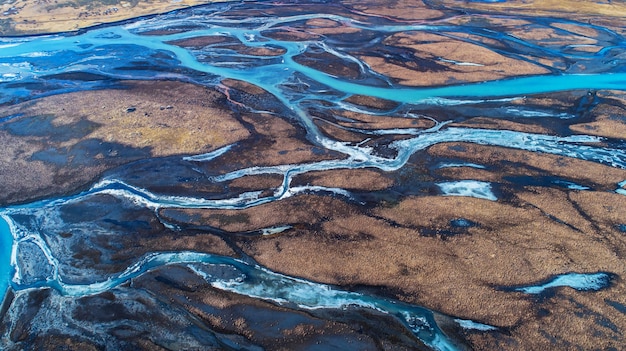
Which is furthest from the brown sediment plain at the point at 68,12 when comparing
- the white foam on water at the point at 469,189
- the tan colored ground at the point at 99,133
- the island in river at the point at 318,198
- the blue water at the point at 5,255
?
the white foam on water at the point at 469,189

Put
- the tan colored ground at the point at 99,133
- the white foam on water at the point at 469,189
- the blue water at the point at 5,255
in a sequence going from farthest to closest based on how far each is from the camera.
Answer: the tan colored ground at the point at 99,133
the white foam on water at the point at 469,189
the blue water at the point at 5,255

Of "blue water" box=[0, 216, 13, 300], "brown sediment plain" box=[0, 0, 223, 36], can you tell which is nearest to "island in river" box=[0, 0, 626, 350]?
"blue water" box=[0, 216, 13, 300]

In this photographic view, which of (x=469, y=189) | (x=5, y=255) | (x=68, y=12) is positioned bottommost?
(x=5, y=255)

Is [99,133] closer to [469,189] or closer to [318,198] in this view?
[318,198]

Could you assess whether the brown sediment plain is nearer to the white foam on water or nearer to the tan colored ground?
the tan colored ground

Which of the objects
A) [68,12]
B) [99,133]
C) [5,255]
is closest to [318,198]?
[5,255]

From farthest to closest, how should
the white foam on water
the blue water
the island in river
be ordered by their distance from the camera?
the white foam on water, the blue water, the island in river

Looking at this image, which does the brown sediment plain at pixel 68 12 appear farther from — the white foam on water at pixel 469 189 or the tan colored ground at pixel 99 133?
the white foam on water at pixel 469 189

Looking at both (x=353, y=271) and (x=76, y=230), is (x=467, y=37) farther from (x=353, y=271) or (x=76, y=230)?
(x=76, y=230)

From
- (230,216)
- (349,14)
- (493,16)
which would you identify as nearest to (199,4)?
(349,14)
